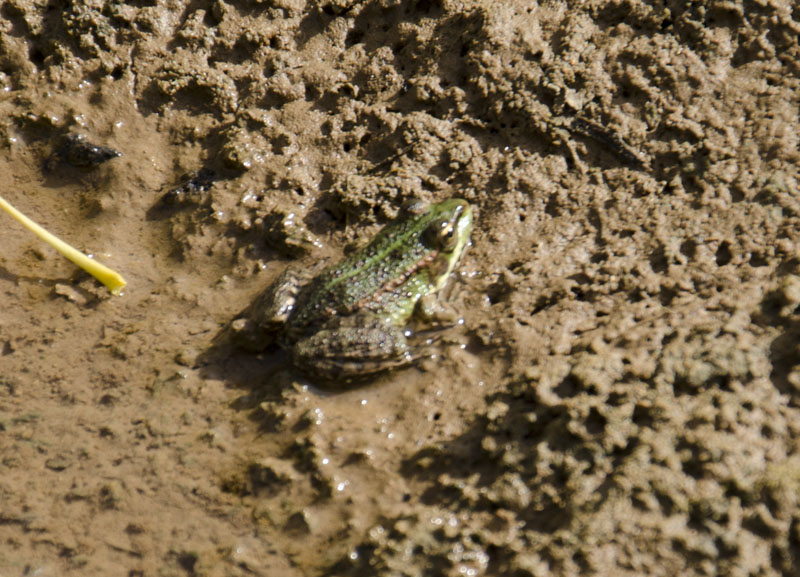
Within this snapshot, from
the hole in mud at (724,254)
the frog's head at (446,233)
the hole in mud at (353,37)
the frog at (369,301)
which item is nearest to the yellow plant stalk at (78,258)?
the frog at (369,301)

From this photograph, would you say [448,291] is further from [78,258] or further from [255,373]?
[78,258]

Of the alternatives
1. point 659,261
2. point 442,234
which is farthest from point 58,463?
point 659,261

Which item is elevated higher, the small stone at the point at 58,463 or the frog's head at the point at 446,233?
the frog's head at the point at 446,233

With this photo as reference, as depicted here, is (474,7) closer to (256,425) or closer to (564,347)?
(564,347)

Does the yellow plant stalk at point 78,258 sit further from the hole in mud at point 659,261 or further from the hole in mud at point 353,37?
the hole in mud at point 659,261

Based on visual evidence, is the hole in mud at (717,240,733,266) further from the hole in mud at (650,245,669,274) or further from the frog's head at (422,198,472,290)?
the frog's head at (422,198,472,290)

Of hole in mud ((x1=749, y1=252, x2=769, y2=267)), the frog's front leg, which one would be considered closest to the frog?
the frog's front leg
